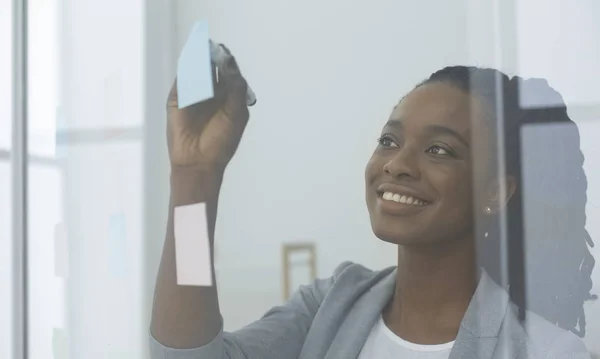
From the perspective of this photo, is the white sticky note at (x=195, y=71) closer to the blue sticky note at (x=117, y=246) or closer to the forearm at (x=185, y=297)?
the forearm at (x=185, y=297)

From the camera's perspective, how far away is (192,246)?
2.28 feet

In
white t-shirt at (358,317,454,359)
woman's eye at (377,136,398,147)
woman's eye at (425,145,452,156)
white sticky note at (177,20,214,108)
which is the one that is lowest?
white t-shirt at (358,317,454,359)

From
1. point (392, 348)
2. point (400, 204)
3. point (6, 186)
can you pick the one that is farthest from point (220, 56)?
point (6, 186)

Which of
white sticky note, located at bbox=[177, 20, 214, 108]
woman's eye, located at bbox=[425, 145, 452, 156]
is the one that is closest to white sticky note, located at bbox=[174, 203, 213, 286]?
white sticky note, located at bbox=[177, 20, 214, 108]

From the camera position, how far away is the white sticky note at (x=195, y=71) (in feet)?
2.29

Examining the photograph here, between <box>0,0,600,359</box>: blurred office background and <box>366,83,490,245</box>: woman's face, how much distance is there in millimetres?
43

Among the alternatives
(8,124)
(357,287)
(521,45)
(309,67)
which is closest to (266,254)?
(357,287)

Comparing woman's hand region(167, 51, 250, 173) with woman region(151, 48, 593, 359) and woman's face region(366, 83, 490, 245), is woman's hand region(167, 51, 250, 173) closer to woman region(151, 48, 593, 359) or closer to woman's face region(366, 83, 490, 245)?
woman region(151, 48, 593, 359)

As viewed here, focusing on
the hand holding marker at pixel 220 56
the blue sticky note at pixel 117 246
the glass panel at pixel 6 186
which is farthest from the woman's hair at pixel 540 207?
the glass panel at pixel 6 186

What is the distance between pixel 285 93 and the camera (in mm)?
765

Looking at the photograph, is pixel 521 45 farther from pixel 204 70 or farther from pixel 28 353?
pixel 28 353

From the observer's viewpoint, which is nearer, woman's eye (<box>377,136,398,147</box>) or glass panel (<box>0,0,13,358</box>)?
woman's eye (<box>377,136,398,147</box>)

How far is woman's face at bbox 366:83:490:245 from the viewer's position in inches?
24.2

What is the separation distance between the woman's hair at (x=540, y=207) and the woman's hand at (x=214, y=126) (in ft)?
0.83
